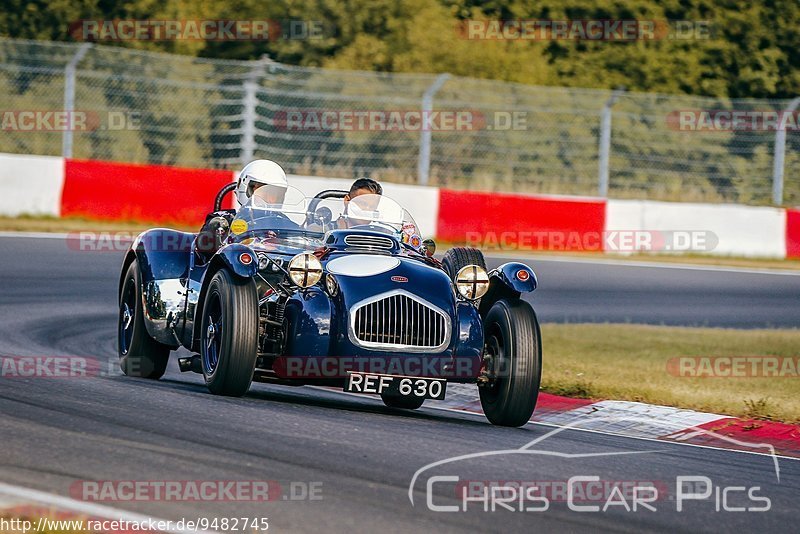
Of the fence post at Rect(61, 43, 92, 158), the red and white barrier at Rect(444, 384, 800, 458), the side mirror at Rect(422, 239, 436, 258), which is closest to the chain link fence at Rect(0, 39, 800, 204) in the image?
the fence post at Rect(61, 43, 92, 158)

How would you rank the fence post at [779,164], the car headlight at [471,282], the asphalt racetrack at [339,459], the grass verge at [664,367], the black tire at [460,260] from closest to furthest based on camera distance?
the asphalt racetrack at [339,459] → the car headlight at [471,282] → the black tire at [460,260] → the grass verge at [664,367] → the fence post at [779,164]

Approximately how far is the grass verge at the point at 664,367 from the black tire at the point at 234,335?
9.51 ft

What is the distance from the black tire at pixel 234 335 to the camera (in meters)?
7.47

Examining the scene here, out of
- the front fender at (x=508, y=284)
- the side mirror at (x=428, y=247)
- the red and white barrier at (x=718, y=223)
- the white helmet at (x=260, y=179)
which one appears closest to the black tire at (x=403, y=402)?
the front fender at (x=508, y=284)

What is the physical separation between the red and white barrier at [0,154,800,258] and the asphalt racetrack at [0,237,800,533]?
26.8ft

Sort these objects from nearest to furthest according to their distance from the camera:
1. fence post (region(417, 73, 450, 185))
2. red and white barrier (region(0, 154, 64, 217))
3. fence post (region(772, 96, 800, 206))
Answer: red and white barrier (region(0, 154, 64, 217))
fence post (region(417, 73, 450, 185))
fence post (region(772, 96, 800, 206))

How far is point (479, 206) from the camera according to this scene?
756 inches

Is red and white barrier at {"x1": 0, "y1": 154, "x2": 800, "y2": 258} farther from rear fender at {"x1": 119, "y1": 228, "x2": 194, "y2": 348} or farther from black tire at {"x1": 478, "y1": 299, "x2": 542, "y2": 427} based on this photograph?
black tire at {"x1": 478, "y1": 299, "x2": 542, "y2": 427}

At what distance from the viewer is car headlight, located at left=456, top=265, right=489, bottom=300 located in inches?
309

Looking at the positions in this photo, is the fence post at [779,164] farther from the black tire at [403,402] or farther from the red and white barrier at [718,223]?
the black tire at [403,402]

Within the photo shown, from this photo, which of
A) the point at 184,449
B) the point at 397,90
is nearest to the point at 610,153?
the point at 397,90

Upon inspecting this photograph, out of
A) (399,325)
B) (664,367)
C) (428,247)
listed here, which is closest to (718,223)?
(664,367)

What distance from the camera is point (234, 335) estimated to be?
293 inches

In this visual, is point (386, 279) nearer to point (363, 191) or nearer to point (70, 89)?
point (363, 191)
